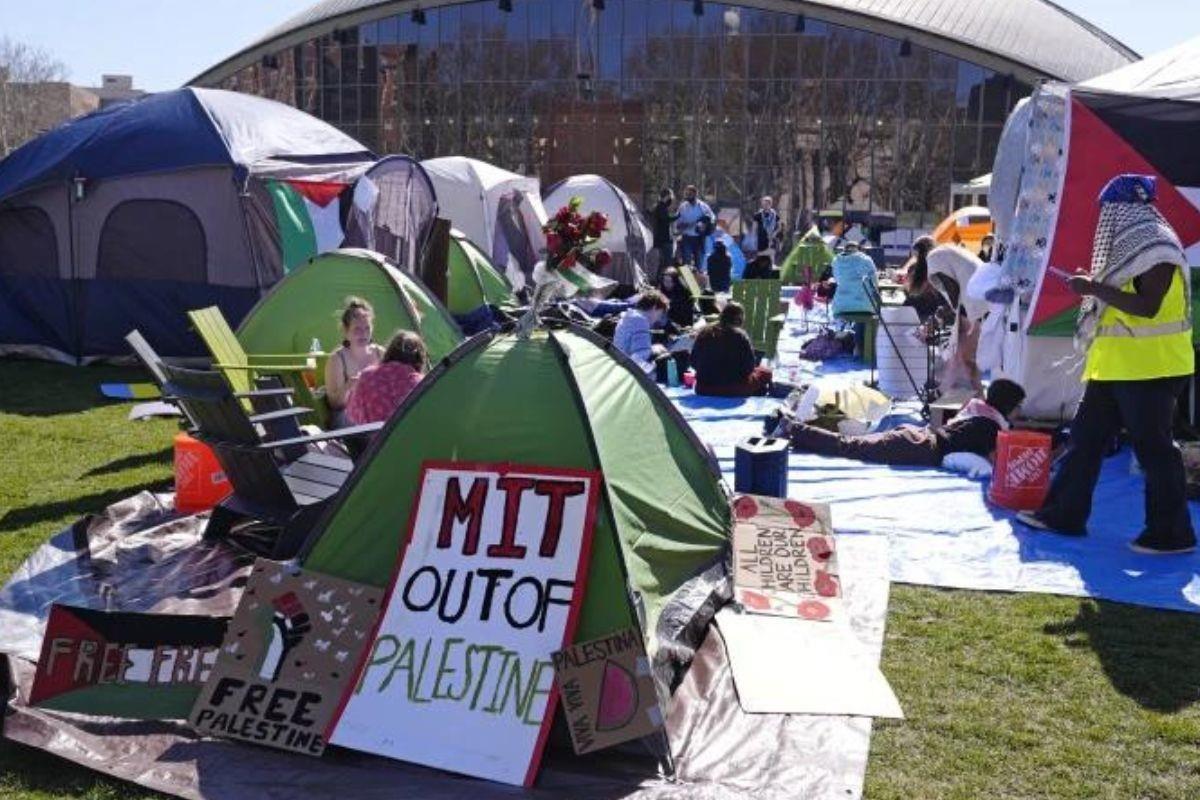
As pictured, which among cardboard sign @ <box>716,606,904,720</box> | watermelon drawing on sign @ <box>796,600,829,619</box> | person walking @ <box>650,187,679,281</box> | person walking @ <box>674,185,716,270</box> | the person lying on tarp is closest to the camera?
cardboard sign @ <box>716,606,904,720</box>

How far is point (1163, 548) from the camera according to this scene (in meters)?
6.36

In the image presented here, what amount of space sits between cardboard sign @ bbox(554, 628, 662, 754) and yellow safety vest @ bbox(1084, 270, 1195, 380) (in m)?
3.26

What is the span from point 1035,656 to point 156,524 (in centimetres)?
427

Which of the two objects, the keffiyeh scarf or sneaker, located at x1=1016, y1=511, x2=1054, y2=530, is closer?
the keffiyeh scarf

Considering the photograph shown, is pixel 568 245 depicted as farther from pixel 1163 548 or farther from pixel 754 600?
pixel 1163 548

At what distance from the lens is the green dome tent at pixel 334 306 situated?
9.46m

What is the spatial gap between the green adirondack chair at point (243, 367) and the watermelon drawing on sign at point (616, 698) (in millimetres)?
4195

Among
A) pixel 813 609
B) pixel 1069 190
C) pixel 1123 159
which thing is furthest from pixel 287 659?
pixel 1123 159

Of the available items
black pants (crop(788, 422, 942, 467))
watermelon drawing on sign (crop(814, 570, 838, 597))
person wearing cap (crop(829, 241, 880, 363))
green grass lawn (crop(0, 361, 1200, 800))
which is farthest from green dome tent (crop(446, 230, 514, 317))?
watermelon drawing on sign (crop(814, 570, 838, 597))

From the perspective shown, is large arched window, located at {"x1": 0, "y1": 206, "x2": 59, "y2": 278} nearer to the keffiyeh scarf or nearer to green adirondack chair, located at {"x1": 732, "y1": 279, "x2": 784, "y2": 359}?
green adirondack chair, located at {"x1": 732, "y1": 279, "x2": 784, "y2": 359}

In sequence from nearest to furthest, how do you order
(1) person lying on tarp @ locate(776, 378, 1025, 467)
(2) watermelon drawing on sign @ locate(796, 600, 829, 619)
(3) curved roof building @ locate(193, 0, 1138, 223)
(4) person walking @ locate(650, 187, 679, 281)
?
(2) watermelon drawing on sign @ locate(796, 600, 829, 619) < (1) person lying on tarp @ locate(776, 378, 1025, 467) < (4) person walking @ locate(650, 187, 679, 281) < (3) curved roof building @ locate(193, 0, 1138, 223)

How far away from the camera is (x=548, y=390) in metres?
4.82

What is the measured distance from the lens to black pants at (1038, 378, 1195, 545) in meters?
6.20

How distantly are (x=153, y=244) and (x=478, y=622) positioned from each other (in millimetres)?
9028
